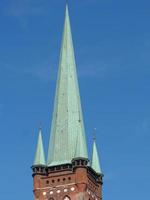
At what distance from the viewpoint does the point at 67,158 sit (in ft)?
322

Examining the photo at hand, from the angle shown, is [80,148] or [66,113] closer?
[80,148]

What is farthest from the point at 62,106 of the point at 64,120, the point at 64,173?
the point at 64,173

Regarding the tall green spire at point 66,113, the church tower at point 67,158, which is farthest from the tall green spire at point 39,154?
the tall green spire at point 66,113

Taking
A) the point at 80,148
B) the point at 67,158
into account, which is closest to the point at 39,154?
the point at 67,158

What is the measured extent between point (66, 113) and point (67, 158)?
5.62 metres

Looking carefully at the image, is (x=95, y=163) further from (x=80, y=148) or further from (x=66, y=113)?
(x=66, y=113)

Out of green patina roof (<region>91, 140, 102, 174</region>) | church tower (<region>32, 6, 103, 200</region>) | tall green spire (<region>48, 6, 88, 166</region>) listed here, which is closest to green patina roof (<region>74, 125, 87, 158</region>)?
church tower (<region>32, 6, 103, 200</region>)

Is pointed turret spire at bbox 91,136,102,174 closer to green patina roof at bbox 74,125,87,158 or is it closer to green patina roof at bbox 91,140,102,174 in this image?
green patina roof at bbox 91,140,102,174

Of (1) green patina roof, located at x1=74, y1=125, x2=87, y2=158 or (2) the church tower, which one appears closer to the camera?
(2) the church tower

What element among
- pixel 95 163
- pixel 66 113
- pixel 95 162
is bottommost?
pixel 95 163

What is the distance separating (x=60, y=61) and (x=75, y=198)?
17.9 metres

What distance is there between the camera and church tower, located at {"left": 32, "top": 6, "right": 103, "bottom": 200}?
317ft

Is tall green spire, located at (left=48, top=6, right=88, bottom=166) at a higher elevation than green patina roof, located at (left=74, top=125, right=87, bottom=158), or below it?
higher

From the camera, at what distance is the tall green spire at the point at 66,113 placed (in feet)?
324
